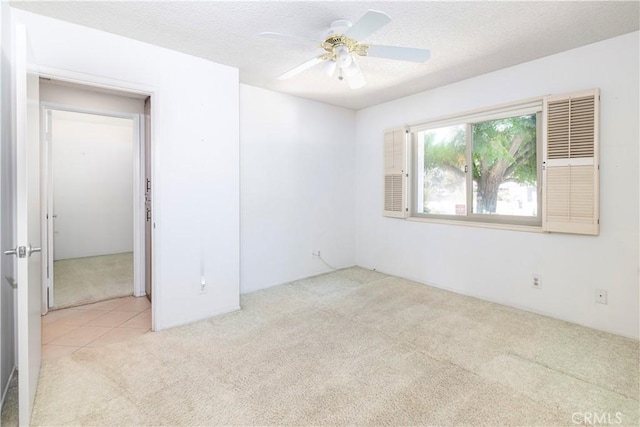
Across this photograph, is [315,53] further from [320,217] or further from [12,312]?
[12,312]

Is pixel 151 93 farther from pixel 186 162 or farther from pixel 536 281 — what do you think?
pixel 536 281

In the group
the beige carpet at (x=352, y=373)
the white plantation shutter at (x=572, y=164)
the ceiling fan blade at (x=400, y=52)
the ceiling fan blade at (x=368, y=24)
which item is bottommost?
the beige carpet at (x=352, y=373)

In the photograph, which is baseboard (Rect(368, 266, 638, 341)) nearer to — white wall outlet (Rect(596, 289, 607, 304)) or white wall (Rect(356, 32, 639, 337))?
white wall (Rect(356, 32, 639, 337))

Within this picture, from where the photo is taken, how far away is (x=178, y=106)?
2979mm

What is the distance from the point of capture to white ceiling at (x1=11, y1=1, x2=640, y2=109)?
222cm

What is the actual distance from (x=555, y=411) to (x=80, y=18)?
4.01 meters

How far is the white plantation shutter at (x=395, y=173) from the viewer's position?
4406 mm

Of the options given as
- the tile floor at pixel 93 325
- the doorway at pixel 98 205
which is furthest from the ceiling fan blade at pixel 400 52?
the tile floor at pixel 93 325

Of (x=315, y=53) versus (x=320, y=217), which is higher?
(x=315, y=53)

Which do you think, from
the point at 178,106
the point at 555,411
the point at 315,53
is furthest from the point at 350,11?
the point at 555,411

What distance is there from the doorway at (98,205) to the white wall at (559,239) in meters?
3.30

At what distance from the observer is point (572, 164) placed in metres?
2.91

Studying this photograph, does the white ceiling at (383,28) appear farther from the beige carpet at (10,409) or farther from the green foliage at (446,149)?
the beige carpet at (10,409)

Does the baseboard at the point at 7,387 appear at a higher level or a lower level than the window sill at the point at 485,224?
lower
